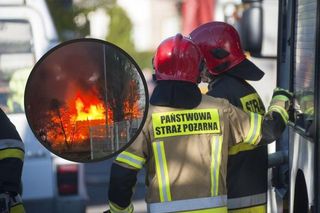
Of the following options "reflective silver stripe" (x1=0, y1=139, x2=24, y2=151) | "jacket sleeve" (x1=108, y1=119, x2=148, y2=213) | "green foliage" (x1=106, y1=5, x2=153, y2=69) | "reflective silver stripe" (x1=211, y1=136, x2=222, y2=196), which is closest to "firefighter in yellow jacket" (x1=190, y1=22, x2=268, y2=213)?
"reflective silver stripe" (x1=211, y1=136, x2=222, y2=196)

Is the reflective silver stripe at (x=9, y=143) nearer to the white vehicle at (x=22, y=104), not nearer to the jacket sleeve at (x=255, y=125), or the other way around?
the jacket sleeve at (x=255, y=125)

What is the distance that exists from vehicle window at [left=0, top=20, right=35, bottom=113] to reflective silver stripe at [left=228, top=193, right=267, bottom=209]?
11.7 feet

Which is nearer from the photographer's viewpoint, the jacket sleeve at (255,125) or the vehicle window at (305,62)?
the jacket sleeve at (255,125)

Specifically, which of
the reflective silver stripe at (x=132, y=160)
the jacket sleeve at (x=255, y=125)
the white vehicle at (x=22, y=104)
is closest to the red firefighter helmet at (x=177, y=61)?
the jacket sleeve at (x=255, y=125)

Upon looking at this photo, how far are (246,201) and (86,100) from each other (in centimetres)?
174

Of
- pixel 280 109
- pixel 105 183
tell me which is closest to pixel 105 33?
pixel 105 183

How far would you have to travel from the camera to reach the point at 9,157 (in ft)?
15.3

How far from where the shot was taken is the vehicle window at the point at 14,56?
8430 millimetres

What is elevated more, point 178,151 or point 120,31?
point 178,151

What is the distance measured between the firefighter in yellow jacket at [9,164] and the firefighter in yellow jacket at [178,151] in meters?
0.45

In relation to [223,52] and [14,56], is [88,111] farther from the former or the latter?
[14,56]

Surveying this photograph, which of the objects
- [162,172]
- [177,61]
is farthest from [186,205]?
[177,61]

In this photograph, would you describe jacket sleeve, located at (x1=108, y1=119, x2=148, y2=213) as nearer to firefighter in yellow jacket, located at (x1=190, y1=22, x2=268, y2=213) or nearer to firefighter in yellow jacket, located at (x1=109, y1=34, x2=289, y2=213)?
firefighter in yellow jacket, located at (x1=109, y1=34, x2=289, y2=213)

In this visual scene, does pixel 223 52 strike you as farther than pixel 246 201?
Yes
